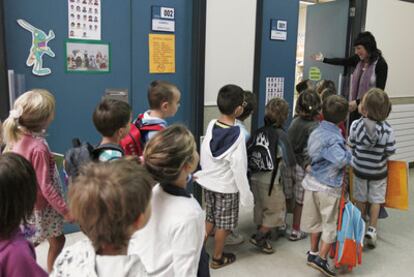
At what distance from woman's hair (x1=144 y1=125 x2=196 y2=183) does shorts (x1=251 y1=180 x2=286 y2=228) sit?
143 centimetres

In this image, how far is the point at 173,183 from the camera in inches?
52.9

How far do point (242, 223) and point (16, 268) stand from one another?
7.84 feet

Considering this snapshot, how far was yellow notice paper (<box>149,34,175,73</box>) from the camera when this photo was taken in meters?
3.09

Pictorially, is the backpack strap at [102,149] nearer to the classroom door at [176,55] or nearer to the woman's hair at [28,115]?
the woman's hair at [28,115]

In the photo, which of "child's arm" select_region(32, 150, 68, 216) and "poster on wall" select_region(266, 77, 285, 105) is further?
"poster on wall" select_region(266, 77, 285, 105)

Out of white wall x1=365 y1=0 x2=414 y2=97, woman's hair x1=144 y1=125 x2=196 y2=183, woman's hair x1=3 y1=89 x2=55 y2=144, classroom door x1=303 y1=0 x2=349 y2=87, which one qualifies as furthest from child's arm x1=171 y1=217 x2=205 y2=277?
white wall x1=365 y1=0 x2=414 y2=97

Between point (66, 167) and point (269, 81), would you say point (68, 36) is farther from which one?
point (269, 81)

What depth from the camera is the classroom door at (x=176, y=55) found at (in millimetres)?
3004

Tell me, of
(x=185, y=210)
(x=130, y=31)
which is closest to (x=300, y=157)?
(x=130, y=31)

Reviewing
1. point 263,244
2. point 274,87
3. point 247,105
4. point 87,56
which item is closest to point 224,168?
point 247,105

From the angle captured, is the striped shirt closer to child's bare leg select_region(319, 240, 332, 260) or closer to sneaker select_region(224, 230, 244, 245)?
child's bare leg select_region(319, 240, 332, 260)

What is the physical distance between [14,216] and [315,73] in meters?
4.05

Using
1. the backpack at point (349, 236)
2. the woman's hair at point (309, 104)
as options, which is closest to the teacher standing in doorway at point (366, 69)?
the woman's hair at point (309, 104)

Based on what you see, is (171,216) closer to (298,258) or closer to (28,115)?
(28,115)
